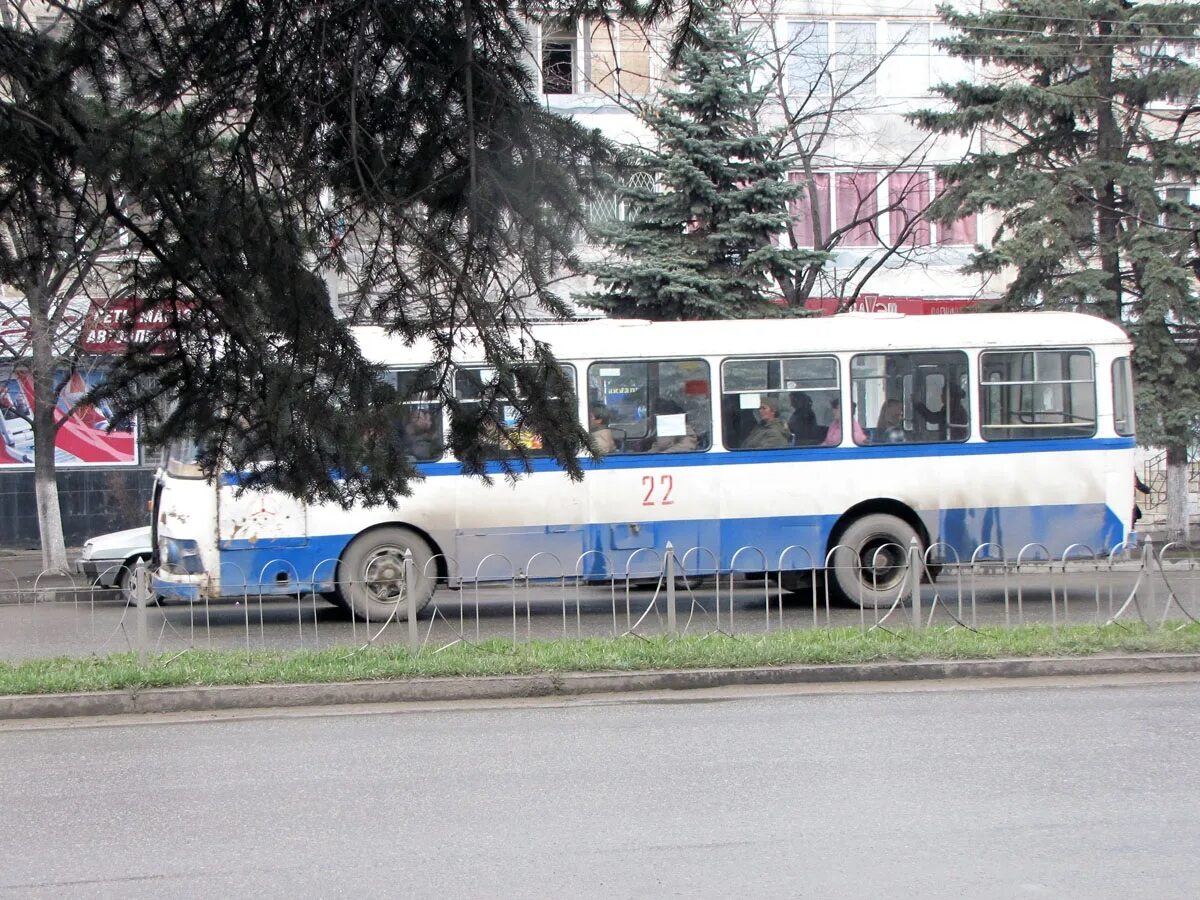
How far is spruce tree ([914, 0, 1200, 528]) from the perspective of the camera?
19.0 m

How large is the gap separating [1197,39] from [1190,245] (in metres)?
3.13

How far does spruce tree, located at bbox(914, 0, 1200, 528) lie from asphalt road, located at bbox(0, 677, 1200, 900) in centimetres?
1128

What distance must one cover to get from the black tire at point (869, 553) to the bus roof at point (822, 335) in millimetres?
2007

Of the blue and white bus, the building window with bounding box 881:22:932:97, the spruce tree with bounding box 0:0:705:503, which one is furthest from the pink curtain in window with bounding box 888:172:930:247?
the spruce tree with bounding box 0:0:705:503

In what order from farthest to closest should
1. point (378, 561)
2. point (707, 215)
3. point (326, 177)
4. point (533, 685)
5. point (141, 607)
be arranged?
1. point (707, 215)
2. point (378, 561)
3. point (141, 607)
4. point (533, 685)
5. point (326, 177)

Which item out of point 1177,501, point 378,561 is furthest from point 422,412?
point 1177,501

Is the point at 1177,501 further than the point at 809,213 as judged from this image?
No

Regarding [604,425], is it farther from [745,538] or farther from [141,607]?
[141,607]

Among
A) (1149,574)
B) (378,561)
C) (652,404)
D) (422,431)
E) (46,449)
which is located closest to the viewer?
(422,431)

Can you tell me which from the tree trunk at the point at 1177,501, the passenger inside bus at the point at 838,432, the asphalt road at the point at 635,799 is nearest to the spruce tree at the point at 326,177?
the asphalt road at the point at 635,799

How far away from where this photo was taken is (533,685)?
9.47 m

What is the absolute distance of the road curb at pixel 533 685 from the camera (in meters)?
9.07

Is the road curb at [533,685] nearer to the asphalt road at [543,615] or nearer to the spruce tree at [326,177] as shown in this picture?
the asphalt road at [543,615]

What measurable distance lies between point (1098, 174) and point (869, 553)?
28.7 ft
